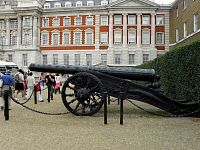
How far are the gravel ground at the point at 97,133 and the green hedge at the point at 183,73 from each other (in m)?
1.52

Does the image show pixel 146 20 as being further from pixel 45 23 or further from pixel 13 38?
pixel 13 38

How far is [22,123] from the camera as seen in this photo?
822 cm

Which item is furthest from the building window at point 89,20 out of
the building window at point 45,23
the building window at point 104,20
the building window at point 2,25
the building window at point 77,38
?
the building window at point 2,25

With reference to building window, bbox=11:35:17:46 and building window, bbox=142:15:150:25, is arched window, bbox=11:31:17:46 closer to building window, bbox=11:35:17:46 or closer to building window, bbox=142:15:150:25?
building window, bbox=11:35:17:46

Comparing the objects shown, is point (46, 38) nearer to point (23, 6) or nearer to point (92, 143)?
point (23, 6)

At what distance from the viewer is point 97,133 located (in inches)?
271

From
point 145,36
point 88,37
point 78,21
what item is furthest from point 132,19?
point 78,21

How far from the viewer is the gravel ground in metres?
5.69

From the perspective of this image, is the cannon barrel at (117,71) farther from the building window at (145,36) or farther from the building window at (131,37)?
the building window at (145,36)

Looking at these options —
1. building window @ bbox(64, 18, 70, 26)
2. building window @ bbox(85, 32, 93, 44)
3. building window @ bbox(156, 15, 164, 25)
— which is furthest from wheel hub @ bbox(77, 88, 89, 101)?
building window @ bbox(64, 18, 70, 26)

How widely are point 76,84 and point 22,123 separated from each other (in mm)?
2131

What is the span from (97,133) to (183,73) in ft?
18.2

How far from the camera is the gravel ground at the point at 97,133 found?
5.69m

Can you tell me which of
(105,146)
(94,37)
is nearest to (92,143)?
(105,146)
